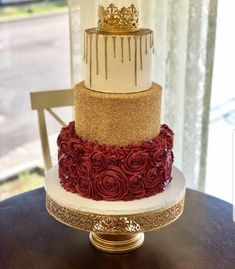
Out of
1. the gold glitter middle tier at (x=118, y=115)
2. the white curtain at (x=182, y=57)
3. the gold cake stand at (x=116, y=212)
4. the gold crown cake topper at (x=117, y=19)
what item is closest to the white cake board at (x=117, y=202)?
the gold cake stand at (x=116, y=212)

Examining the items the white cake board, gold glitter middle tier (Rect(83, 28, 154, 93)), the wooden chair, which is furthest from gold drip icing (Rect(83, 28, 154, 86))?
the wooden chair

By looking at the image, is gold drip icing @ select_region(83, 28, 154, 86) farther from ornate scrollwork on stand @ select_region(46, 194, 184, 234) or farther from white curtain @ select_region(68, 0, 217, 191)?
white curtain @ select_region(68, 0, 217, 191)

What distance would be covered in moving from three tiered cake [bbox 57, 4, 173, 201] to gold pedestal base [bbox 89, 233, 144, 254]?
157mm

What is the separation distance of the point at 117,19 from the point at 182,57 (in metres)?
0.83

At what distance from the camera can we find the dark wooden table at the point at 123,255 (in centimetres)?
131

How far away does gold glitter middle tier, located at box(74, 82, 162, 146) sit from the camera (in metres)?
1.26

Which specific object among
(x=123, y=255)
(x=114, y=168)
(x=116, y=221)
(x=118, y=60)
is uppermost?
(x=118, y=60)

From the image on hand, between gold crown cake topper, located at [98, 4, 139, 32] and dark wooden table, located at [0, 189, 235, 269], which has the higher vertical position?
gold crown cake topper, located at [98, 4, 139, 32]

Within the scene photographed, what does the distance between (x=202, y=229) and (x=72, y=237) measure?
1.26ft

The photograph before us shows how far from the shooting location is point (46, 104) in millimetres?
1971

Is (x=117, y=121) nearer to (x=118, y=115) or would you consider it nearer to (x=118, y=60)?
(x=118, y=115)

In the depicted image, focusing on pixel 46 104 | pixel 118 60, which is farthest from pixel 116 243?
pixel 46 104

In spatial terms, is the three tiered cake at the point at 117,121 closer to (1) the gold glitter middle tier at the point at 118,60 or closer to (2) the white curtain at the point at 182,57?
(1) the gold glitter middle tier at the point at 118,60

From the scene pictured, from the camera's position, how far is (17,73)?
254cm
